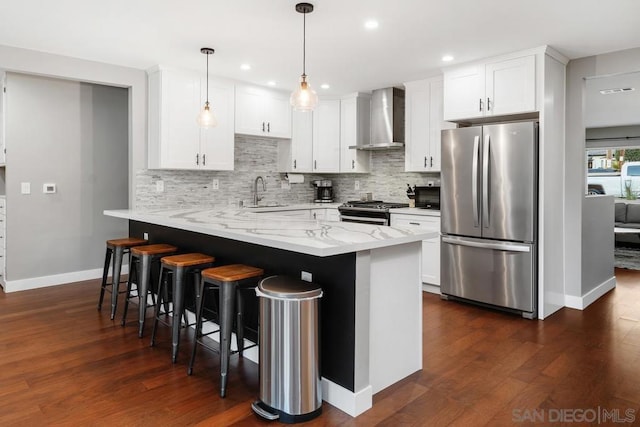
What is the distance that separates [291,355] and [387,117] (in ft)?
13.3

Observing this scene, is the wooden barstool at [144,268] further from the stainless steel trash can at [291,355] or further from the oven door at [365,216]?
the oven door at [365,216]

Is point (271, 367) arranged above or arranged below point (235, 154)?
below

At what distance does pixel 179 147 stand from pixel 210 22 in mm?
1729

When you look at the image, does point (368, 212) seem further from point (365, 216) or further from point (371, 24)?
point (371, 24)

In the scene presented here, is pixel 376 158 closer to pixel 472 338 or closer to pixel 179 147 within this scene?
pixel 179 147

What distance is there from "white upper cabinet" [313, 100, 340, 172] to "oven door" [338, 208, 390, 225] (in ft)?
2.71

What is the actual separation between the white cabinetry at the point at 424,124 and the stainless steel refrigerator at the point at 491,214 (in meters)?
0.60

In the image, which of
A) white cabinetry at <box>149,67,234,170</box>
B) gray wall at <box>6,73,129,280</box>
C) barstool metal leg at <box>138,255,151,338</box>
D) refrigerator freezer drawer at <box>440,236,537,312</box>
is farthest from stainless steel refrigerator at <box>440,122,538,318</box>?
gray wall at <box>6,73,129,280</box>

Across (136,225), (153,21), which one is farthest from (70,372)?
(153,21)

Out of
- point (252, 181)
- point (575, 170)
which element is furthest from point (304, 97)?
point (252, 181)

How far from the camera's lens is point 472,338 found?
3.33 m

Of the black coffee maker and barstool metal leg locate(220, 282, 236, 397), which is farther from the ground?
the black coffee maker

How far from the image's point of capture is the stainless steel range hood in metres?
5.50

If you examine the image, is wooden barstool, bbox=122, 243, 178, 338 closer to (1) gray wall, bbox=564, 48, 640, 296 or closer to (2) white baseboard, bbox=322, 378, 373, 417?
(2) white baseboard, bbox=322, 378, 373, 417
